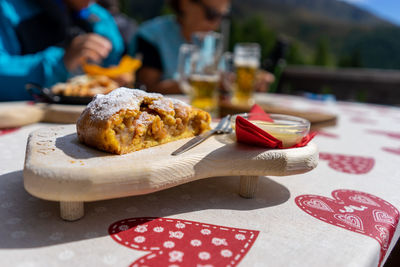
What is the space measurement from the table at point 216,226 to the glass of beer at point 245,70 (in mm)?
1314

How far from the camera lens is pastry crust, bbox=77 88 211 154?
0.61 meters

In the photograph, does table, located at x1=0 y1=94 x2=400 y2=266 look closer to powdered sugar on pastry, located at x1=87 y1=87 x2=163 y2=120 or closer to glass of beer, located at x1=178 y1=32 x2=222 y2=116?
powdered sugar on pastry, located at x1=87 y1=87 x2=163 y2=120

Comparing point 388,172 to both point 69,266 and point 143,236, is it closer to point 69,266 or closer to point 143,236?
point 143,236

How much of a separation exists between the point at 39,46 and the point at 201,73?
5.29 ft

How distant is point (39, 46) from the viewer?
8.29 ft

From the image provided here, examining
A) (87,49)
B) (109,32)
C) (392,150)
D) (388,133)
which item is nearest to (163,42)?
(109,32)

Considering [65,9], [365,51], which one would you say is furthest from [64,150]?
[365,51]

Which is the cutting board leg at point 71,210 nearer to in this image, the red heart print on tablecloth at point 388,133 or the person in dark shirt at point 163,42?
the red heart print on tablecloth at point 388,133

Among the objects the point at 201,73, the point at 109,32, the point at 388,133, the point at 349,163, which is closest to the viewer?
the point at 349,163

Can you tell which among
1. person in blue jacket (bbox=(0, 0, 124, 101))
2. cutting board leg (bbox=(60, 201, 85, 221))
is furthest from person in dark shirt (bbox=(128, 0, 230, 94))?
cutting board leg (bbox=(60, 201, 85, 221))

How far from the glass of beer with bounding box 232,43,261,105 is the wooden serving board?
1355mm

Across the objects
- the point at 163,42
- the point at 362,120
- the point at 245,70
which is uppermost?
the point at 163,42

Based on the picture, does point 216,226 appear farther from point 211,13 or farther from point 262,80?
point 211,13

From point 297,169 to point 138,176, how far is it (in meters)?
0.38
